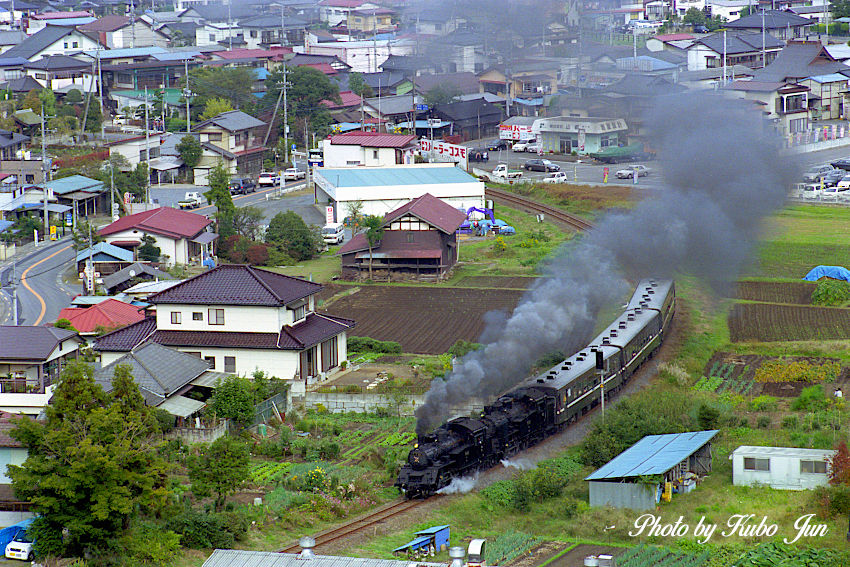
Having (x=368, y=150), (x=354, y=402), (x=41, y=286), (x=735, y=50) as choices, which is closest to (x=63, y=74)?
(x=368, y=150)

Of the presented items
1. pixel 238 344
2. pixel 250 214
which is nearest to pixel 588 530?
pixel 238 344

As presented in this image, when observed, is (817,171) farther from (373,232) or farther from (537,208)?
(373,232)

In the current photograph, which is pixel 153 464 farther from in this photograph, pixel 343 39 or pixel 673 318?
pixel 343 39

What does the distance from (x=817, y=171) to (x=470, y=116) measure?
23.1 metres

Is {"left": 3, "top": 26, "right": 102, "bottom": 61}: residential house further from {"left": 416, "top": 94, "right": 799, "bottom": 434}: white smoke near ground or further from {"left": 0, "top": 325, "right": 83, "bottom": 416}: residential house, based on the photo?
{"left": 0, "top": 325, "right": 83, "bottom": 416}: residential house

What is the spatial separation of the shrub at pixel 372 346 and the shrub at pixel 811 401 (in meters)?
10.9

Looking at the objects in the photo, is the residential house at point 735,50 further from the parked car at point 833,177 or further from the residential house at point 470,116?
the parked car at point 833,177

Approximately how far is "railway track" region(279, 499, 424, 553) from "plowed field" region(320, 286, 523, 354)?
11035 mm

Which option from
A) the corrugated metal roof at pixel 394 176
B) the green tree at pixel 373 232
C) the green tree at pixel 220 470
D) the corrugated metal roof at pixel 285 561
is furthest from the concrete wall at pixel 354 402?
the corrugated metal roof at pixel 394 176

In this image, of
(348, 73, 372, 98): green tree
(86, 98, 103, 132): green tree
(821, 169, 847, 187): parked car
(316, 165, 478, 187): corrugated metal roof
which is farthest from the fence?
(348, 73, 372, 98): green tree

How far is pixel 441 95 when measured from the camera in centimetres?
7062

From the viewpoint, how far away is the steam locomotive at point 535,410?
22.1m

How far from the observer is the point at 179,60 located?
83.6m

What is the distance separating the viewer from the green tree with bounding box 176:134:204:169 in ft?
194
